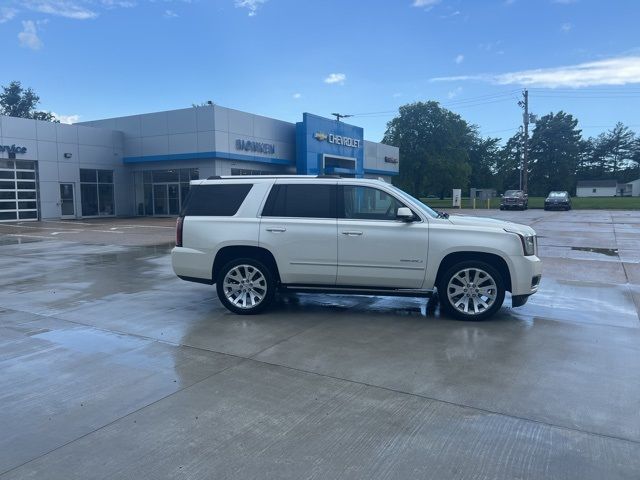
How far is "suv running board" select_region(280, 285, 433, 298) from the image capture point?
699cm

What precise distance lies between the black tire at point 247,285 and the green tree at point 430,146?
60199 mm

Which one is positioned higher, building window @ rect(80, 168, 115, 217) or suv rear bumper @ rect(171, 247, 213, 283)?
building window @ rect(80, 168, 115, 217)

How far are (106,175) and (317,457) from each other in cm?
3322

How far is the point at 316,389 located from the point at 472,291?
312 cm

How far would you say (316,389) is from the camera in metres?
4.56

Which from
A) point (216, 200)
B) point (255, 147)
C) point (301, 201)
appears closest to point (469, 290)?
point (301, 201)

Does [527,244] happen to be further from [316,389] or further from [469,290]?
[316,389]

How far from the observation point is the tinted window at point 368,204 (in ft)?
23.2

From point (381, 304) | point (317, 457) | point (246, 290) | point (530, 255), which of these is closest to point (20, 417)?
point (317, 457)

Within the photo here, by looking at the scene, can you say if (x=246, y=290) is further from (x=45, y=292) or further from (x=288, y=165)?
(x=288, y=165)

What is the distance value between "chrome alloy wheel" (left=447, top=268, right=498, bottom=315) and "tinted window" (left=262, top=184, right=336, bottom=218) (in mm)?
1951

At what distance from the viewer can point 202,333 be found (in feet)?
20.8

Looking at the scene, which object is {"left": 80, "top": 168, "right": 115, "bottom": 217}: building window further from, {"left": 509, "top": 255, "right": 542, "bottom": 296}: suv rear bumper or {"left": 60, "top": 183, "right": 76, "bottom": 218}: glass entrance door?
{"left": 509, "top": 255, "right": 542, "bottom": 296}: suv rear bumper

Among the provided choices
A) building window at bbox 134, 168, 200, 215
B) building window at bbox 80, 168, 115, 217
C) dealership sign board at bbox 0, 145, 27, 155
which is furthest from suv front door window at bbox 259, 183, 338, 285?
building window at bbox 80, 168, 115, 217
